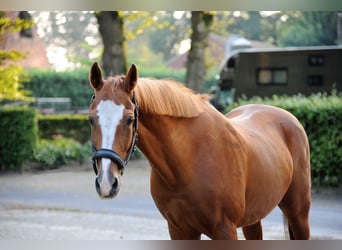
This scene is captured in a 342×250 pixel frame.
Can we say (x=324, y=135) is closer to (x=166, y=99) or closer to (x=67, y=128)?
(x=166, y=99)

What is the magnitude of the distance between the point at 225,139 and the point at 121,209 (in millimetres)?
2910

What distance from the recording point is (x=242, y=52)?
29.2 feet

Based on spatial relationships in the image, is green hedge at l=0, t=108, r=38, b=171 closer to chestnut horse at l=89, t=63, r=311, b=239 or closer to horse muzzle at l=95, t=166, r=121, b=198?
chestnut horse at l=89, t=63, r=311, b=239

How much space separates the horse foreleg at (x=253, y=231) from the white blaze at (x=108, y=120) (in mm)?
1321

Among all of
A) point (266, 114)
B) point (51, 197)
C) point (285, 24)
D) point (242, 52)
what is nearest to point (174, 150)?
point (266, 114)

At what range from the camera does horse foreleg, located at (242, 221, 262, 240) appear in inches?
119

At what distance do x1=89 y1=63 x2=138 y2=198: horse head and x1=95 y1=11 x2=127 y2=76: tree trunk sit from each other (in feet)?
19.2

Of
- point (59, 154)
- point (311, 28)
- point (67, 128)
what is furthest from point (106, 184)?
point (311, 28)

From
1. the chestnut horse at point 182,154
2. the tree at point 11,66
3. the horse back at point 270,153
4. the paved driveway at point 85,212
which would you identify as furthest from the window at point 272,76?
the chestnut horse at point 182,154

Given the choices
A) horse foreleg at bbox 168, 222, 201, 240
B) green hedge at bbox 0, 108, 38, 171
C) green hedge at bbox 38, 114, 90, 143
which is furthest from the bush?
horse foreleg at bbox 168, 222, 201, 240

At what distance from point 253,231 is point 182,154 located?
0.99 m

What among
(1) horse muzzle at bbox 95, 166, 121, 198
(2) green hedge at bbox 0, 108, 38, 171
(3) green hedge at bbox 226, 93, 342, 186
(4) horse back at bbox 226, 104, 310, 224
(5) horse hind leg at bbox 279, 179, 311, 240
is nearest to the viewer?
(1) horse muzzle at bbox 95, 166, 121, 198

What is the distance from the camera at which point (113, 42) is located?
26.2 ft

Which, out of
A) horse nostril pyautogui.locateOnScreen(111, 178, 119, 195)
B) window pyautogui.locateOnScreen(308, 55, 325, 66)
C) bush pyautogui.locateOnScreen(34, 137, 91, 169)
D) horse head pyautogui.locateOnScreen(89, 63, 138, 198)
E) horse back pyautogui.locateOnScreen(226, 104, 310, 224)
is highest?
horse head pyautogui.locateOnScreen(89, 63, 138, 198)
